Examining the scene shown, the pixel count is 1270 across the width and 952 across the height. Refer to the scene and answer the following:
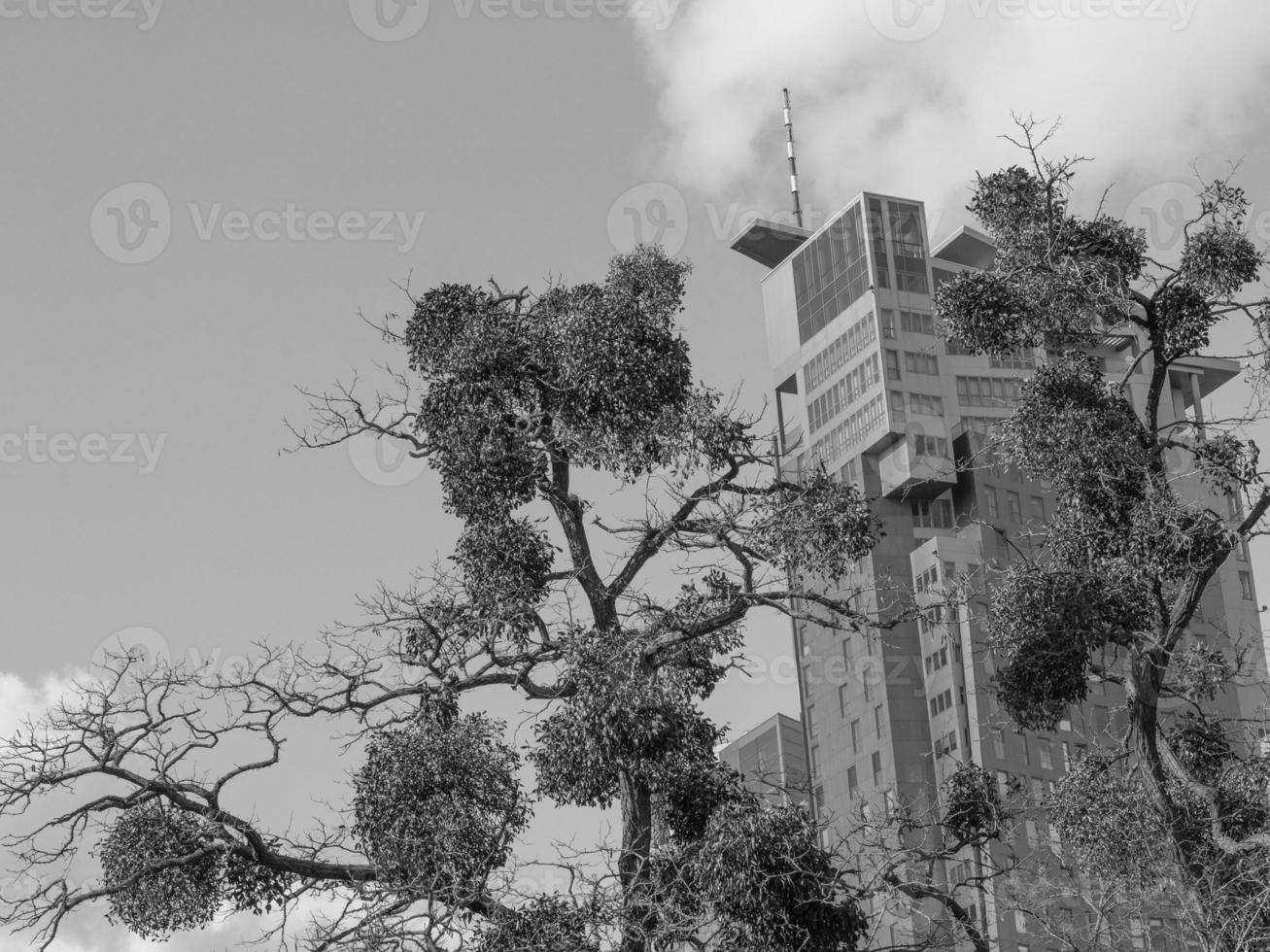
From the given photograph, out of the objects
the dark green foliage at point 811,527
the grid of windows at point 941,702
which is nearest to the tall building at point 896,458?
the grid of windows at point 941,702

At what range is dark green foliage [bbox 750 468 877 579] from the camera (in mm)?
19953

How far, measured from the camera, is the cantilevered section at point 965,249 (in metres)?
113

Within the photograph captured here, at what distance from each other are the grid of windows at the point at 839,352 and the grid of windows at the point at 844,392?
0.94 meters

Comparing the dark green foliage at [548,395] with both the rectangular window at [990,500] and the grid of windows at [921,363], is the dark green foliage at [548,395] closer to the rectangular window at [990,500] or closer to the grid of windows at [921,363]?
the grid of windows at [921,363]

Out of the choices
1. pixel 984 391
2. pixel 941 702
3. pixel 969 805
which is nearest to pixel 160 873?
pixel 969 805

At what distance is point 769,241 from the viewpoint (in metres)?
116

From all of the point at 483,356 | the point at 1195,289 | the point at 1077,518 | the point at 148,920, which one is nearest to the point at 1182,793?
the point at 1077,518

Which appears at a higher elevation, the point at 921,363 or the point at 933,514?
the point at 921,363

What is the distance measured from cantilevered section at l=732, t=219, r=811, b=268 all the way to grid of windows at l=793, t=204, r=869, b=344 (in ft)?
4.65

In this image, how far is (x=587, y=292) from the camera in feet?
68.4

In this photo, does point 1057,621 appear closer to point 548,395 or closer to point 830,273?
point 548,395

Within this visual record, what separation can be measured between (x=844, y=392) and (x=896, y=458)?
5.31m

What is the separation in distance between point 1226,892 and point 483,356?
10236mm

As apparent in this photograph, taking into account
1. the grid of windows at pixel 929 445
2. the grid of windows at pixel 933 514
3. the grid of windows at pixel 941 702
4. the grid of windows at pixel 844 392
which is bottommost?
the grid of windows at pixel 941 702
